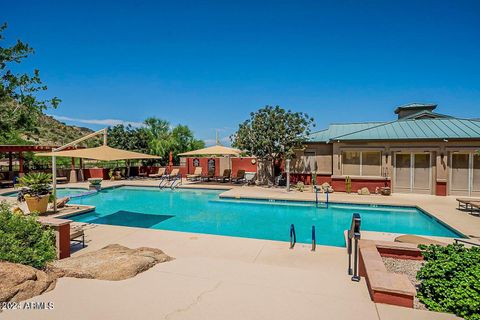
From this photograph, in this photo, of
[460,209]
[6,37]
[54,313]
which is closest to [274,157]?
[460,209]

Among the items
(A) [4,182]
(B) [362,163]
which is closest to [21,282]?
(B) [362,163]

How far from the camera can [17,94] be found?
588cm

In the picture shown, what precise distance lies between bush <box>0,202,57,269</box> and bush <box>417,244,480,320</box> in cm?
520

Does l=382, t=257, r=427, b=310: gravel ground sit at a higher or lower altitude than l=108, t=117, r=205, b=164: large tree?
lower

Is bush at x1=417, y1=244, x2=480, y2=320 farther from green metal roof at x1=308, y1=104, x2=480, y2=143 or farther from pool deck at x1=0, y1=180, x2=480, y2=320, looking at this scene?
green metal roof at x1=308, y1=104, x2=480, y2=143

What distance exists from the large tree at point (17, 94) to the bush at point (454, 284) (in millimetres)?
7321

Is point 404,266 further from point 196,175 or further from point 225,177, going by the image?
point 196,175

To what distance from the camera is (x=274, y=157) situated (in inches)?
701

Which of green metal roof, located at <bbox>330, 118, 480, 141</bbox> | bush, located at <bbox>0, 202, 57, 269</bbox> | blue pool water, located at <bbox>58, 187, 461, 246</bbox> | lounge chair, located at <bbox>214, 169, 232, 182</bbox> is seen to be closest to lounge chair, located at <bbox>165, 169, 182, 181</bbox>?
lounge chair, located at <bbox>214, 169, 232, 182</bbox>

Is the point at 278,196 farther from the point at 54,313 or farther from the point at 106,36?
the point at 106,36

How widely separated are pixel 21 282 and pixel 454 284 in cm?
507

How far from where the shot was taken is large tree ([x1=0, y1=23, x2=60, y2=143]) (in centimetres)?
543

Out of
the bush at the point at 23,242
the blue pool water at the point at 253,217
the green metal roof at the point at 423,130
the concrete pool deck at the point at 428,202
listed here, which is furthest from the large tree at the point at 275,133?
the bush at the point at 23,242

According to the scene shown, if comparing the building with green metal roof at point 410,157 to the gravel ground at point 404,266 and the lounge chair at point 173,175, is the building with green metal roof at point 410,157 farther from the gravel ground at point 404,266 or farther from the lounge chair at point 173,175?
the gravel ground at point 404,266
